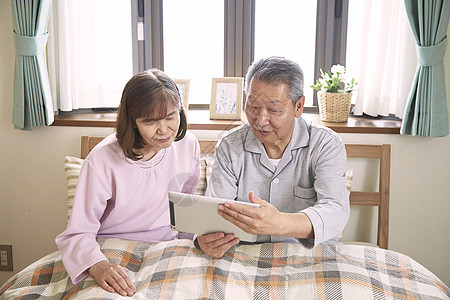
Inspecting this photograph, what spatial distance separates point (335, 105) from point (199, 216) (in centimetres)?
118

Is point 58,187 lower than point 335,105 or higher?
lower

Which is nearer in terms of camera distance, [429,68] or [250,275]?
[250,275]

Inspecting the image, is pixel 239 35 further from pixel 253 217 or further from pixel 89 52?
pixel 253 217

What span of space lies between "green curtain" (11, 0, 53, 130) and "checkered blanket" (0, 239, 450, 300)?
95cm

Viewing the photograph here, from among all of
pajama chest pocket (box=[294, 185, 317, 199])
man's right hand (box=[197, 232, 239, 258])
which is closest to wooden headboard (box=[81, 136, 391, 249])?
pajama chest pocket (box=[294, 185, 317, 199])

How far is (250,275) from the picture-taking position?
1363 millimetres

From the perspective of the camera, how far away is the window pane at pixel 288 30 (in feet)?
8.16

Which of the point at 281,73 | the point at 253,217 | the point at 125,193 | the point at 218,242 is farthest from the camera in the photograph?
the point at 125,193

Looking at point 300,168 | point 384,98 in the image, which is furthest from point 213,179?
point 384,98

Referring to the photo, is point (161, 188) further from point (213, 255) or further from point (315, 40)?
point (315, 40)

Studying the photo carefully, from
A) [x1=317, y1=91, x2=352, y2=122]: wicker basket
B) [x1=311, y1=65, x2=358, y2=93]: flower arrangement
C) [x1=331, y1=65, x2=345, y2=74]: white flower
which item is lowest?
[x1=317, y1=91, x2=352, y2=122]: wicker basket

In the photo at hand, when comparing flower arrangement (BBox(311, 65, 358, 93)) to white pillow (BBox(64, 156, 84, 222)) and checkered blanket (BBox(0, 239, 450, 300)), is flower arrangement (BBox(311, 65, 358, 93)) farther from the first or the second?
white pillow (BBox(64, 156, 84, 222))

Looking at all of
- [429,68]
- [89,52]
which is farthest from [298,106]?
[89,52]

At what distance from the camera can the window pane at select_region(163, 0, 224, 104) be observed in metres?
2.54
